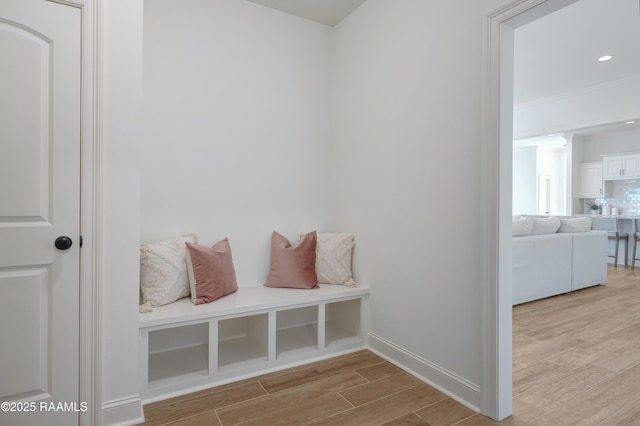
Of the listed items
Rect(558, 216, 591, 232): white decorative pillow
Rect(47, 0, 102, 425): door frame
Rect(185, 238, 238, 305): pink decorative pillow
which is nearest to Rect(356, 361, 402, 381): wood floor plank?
Rect(185, 238, 238, 305): pink decorative pillow

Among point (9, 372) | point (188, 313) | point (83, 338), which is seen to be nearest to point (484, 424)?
point (188, 313)

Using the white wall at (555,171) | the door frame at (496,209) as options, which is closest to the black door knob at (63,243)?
the door frame at (496,209)

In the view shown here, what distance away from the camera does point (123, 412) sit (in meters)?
1.76

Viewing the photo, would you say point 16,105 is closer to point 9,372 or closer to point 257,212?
point 9,372

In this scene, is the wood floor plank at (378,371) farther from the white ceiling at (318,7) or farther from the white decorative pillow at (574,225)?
the white decorative pillow at (574,225)

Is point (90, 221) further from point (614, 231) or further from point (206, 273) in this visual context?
point (614, 231)

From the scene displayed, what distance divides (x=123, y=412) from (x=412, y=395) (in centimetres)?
158

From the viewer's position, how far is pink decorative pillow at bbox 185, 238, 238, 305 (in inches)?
90.4

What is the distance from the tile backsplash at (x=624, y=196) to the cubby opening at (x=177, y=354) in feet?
28.2

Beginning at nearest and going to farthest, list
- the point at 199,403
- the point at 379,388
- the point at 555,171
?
the point at 199,403 < the point at 379,388 < the point at 555,171

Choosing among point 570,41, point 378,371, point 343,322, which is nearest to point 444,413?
point 378,371

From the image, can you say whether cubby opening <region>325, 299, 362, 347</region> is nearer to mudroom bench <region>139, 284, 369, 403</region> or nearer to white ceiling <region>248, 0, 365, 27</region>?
mudroom bench <region>139, 284, 369, 403</region>

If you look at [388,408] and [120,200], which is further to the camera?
[388,408]

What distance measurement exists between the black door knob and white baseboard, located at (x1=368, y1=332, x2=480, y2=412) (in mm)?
2083
